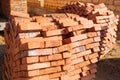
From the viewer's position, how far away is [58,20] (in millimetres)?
4371

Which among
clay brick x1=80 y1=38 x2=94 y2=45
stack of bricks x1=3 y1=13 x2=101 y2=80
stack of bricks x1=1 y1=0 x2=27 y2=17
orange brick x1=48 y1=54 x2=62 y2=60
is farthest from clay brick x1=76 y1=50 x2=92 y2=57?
stack of bricks x1=1 y1=0 x2=27 y2=17

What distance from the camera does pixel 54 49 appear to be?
3857 mm

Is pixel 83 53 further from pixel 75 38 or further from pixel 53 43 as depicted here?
pixel 53 43

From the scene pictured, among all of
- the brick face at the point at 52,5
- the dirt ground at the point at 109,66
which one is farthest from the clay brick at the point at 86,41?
the brick face at the point at 52,5

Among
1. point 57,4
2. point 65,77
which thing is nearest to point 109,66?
point 65,77

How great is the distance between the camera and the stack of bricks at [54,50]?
3.73 meters

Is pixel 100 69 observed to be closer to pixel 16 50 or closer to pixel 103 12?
pixel 103 12

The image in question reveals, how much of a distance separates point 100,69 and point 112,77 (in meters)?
0.39

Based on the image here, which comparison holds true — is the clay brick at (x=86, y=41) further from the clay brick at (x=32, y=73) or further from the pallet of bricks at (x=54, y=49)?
the clay brick at (x=32, y=73)

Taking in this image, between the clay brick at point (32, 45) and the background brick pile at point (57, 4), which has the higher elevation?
the clay brick at point (32, 45)

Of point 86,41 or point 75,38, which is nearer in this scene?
point 75,38

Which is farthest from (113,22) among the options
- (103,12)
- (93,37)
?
(93,37)

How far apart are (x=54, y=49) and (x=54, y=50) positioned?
2 cm

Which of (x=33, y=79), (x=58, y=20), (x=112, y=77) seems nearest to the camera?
(x=33, y=79)
